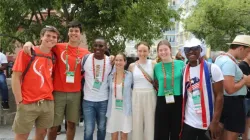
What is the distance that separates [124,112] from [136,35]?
11.3 meters

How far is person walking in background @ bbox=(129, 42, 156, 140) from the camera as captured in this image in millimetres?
4719

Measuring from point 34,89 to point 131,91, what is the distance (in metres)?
1.56

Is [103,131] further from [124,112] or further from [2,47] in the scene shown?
[2,47]

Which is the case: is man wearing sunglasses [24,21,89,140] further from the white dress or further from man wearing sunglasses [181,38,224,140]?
man wearing sunglasses [181,38,224,140]


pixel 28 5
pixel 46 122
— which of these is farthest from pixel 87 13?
pixel 46 122

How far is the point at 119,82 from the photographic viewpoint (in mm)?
4875

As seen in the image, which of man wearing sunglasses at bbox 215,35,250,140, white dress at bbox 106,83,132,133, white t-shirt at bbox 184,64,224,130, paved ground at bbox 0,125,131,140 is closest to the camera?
white t-shirt at bbox 184,64,224,130

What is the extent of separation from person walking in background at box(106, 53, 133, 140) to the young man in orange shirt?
1.01 metres

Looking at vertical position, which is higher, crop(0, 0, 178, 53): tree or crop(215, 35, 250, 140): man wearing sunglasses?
crop(0, 0, 178, 53): tree

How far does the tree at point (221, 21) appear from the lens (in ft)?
76.2

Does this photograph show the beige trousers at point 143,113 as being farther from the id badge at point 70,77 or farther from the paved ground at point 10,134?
the paved ground at point 10,134

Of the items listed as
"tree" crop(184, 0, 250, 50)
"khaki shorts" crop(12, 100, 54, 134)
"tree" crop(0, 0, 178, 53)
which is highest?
"tree" crop(184, 0, 250, 50)

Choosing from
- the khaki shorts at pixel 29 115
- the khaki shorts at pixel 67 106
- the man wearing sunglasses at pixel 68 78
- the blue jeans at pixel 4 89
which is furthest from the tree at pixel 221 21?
the khaki shorts at pixel 29 115

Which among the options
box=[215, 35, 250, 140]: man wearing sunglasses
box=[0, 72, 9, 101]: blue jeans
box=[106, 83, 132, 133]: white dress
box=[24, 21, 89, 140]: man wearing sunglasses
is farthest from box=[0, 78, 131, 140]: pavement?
box=[215, 35, 250, 140]: man wearing sunglasses
